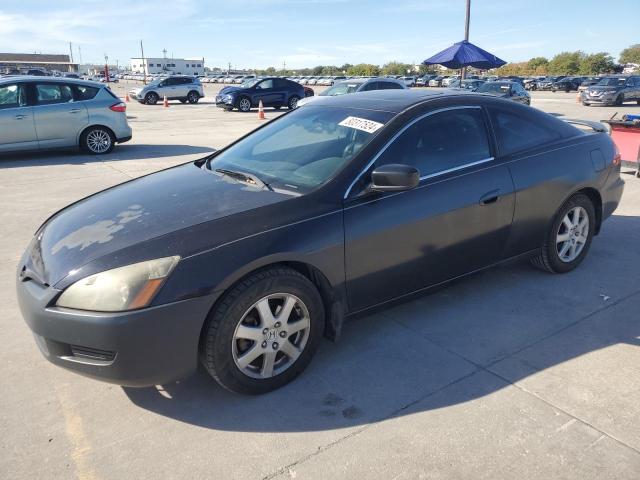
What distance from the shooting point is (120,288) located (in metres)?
2.43

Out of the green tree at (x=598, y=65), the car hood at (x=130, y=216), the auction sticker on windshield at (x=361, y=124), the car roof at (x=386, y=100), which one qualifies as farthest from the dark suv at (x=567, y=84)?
the car hood at (x=130, y=216)

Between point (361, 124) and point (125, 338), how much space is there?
1978 mm

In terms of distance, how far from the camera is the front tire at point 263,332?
2.61 m

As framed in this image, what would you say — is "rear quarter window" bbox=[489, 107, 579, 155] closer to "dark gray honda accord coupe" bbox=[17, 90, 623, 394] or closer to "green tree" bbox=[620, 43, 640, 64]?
"dark gray honda accord coupe" bbox=[17, 90, 623, 394]

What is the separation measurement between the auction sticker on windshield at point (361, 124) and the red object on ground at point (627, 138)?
606 cm

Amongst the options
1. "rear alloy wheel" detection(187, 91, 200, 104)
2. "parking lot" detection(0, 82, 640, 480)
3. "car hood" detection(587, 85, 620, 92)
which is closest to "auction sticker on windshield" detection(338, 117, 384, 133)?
"parking lot" detection(0, 82, 640, 480)

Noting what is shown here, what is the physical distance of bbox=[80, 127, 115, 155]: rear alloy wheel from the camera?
10828 mm

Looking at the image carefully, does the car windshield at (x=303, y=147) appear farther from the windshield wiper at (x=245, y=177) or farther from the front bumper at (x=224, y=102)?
the front bumper at (x=224, y=102)

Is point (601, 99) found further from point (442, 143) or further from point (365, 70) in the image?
point (365, 70)

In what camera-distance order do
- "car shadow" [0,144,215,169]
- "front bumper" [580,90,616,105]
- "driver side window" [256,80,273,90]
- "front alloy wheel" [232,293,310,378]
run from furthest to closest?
"front bumper" [580,90,616,105] → "driver side window" [256,80,273,90] → "car shadow" [0,144,215,169] → "front alloy wheel" [232,293,310,378]

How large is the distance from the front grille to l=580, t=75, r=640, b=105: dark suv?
27672mm

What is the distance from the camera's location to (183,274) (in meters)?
2.49

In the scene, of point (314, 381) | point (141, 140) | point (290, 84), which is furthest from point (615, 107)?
point (314, 381)

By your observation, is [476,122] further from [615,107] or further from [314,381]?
[615,107]
